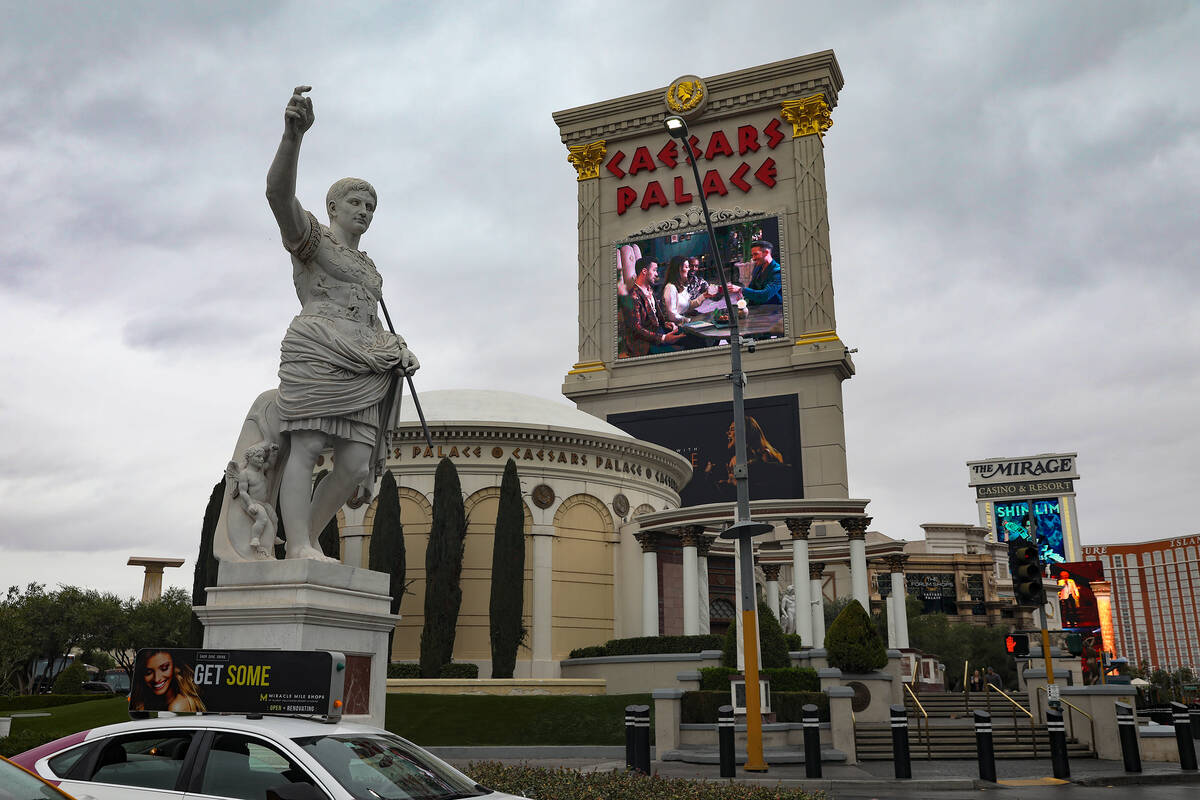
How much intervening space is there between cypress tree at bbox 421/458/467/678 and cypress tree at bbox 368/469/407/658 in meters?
0.87

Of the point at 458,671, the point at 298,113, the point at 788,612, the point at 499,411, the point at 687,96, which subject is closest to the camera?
the point at 298,113

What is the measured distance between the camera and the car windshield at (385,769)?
5.61m

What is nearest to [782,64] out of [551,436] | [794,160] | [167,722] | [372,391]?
[794,160]

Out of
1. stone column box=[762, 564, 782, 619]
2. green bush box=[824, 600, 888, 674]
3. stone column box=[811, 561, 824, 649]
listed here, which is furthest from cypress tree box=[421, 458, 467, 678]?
stone column box=[762, 564, 782, 619]

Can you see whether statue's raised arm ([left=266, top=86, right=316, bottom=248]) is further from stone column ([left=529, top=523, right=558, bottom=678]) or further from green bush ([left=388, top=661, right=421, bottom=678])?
stone column ([left=529, top=523, right=558, bottom=678])

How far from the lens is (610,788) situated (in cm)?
891

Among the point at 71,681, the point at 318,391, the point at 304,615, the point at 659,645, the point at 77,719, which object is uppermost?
the point at 318,391

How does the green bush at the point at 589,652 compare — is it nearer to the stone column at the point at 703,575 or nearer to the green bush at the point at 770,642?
the stone column at the point at 703,575

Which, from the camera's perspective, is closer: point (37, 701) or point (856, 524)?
point (856, 524)

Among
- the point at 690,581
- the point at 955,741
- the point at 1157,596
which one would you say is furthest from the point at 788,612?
the point at 1157,596

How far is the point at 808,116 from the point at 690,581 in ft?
122

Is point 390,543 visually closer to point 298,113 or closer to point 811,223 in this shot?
point 298,113

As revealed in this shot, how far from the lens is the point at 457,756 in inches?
856

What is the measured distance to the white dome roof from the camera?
113 feet
